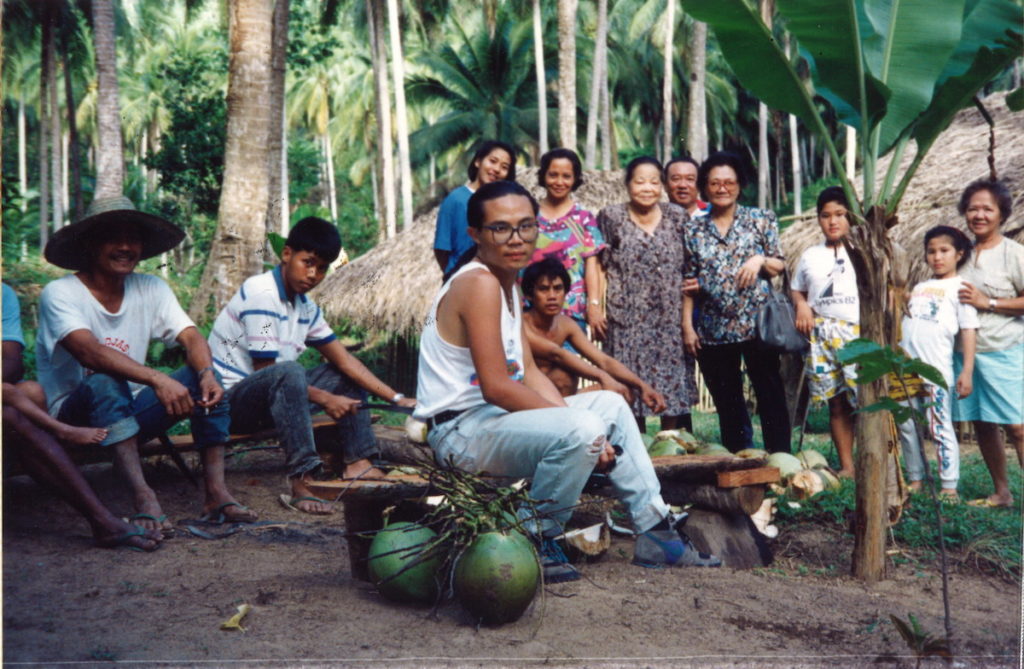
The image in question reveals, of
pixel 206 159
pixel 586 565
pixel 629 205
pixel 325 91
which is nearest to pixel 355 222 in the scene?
pixel 325 91

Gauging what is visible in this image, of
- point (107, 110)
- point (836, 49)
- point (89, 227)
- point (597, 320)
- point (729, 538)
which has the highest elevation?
point (107, 110)

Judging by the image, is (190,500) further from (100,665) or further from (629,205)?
(629,205)

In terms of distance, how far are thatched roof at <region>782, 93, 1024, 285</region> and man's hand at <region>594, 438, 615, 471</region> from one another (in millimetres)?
3414

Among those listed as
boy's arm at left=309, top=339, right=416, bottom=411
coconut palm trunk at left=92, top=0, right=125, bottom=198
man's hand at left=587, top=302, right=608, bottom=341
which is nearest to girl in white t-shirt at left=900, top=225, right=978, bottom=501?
man's hand at left=587, top=302, right=608, bottom=341

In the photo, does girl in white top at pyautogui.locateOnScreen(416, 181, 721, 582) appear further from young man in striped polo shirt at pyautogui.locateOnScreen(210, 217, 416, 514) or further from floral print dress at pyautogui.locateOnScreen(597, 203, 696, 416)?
floral print dress at pyautogui.locateOnScreen(597, 203, 696, 416)

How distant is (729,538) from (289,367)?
199 cm

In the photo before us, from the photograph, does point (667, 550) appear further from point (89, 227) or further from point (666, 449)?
point (89, 227)

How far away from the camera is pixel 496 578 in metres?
2.53

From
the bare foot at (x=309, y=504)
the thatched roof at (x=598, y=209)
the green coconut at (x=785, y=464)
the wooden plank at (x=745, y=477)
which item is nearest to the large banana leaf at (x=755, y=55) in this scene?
the wooden plank at (x=745, y=477)

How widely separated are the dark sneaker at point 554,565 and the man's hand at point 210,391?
152 centimetres

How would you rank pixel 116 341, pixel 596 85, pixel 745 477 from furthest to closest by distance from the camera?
1. pixel 596 85
2. pixel 745 477
3. pixel 116 341

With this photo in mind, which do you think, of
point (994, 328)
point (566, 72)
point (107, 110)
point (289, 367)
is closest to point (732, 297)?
point (994, 328)

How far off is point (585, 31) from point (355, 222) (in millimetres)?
13638

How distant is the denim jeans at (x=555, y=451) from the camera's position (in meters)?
2.83
